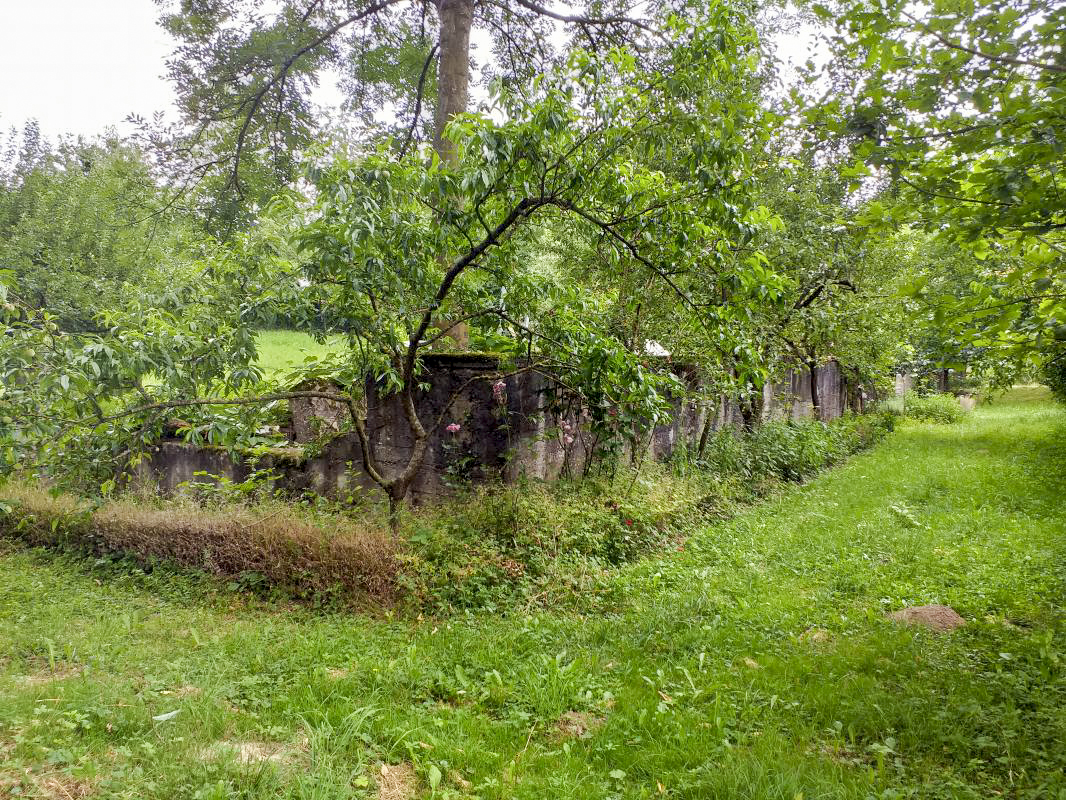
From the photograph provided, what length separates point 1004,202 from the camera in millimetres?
3316

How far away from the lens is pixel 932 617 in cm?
482

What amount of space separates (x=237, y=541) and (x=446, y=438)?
90.2 inches

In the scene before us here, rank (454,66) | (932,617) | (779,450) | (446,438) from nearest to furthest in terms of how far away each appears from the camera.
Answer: (932,617)
(446,438)
(454,66)
(779,450)

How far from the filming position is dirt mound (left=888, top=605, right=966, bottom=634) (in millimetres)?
4671

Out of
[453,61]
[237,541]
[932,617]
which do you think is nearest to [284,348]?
[453,61]

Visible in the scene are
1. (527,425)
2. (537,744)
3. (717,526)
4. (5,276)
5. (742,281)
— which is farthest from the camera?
(717,526)

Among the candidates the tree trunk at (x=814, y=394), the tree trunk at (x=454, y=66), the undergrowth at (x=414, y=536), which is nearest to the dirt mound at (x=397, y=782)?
the undergrowth at (x=414, y=536)

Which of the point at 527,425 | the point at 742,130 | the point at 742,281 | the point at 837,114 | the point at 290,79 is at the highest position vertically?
A: the point at 290,79

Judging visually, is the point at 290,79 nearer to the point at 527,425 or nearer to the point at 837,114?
the point at 527,425

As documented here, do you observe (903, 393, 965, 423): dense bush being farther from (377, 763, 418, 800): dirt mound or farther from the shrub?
(377, 763, 418, 800): dirt mound

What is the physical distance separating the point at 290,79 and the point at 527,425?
24.6ft

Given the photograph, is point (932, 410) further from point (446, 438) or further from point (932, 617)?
point (446, 438)

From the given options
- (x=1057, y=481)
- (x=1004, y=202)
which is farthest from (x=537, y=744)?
(x=1057, y=481)

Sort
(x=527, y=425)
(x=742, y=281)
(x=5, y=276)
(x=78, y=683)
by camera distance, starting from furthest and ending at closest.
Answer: (x=527, y=425) < (x=742, y=281) < (x=5, y=276) < (x=78, y=683)
